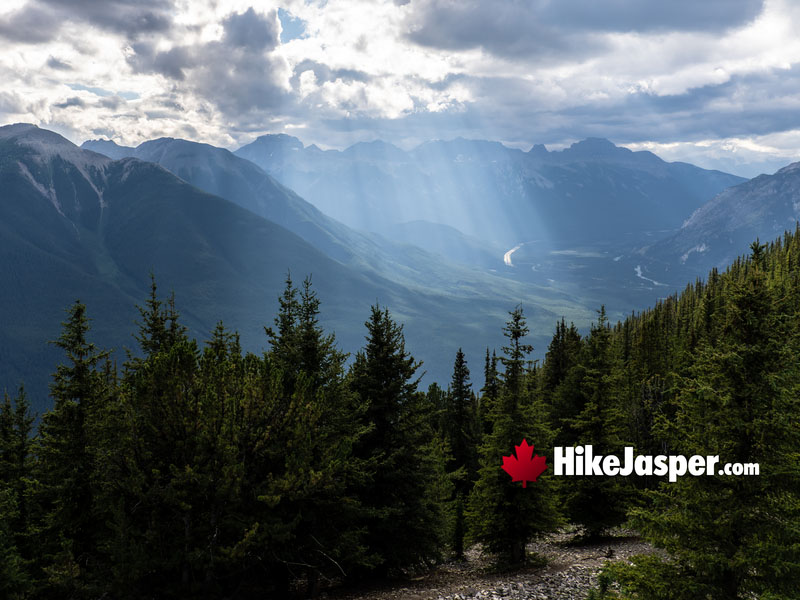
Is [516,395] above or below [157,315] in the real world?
below

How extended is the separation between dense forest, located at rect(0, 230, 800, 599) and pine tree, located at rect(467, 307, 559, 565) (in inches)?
4.3

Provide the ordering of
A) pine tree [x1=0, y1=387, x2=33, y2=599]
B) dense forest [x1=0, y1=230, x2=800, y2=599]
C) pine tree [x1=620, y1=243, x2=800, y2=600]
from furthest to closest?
pine tree [x1=0, y1=387, x2=33, y2=599]
dense forest [x1=0, y1=230, x2=800, y2=599]
pine tree [x1=620, y1=243, x2=800, y2=600]

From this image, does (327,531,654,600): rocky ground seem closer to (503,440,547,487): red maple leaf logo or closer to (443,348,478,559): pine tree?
(503,440,547,487): red maple leaf logo

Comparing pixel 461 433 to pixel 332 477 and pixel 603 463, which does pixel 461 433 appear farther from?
pixel 332 477

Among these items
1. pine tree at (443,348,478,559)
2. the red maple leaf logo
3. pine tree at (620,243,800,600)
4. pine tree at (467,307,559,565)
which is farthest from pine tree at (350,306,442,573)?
pine tree at (443,348,478,559)

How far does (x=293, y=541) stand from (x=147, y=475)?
20.0ft

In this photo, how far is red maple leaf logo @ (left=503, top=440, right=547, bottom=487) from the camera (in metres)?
27.2

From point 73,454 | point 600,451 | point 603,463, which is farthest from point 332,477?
point 603,463

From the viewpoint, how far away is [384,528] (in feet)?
77.6

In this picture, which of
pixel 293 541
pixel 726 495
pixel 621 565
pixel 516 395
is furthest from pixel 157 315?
pixel 726 495

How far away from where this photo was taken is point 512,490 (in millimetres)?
27516

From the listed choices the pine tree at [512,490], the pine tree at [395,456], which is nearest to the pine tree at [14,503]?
the pine tree at [395,456]

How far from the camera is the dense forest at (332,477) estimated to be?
14.0 metres

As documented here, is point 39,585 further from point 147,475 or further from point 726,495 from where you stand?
point 726,495
